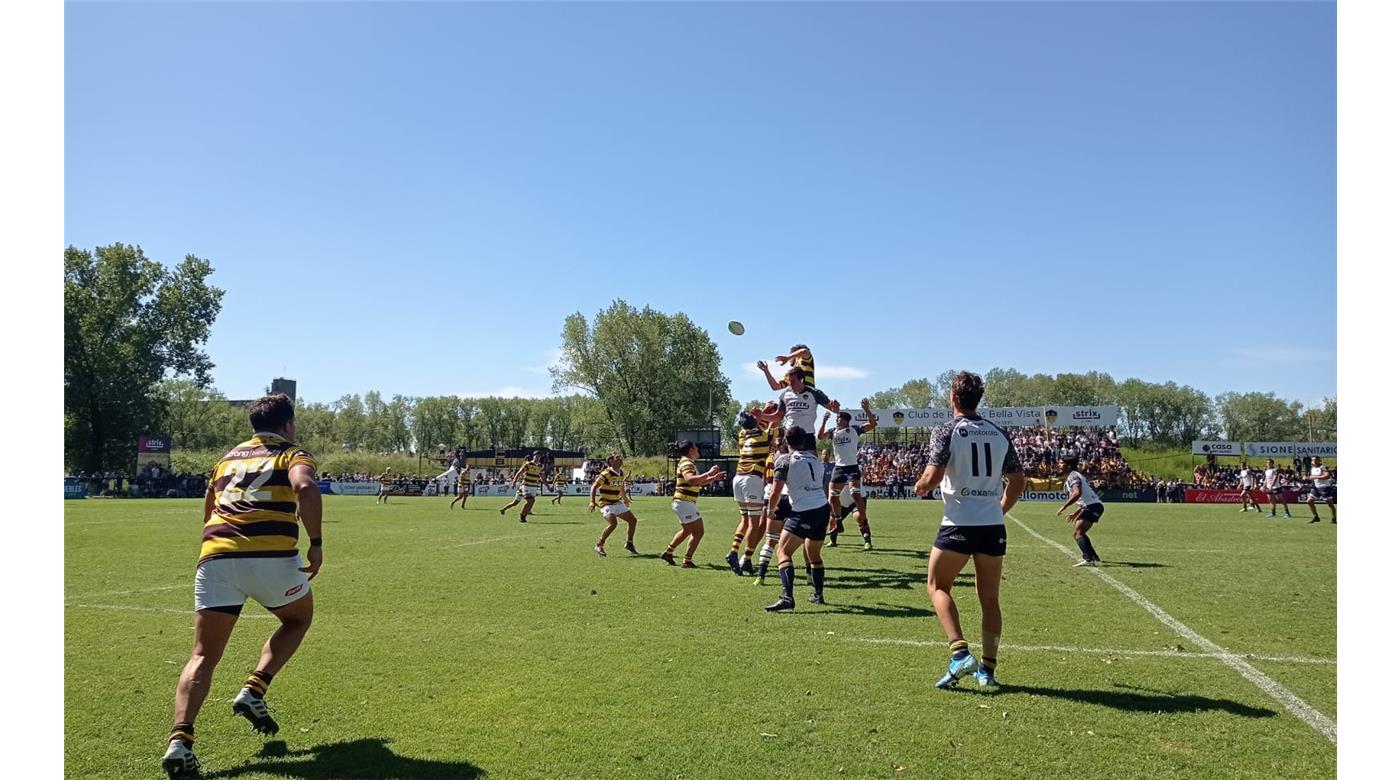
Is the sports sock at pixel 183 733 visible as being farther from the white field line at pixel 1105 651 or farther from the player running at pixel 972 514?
the white field line at pixel 1105 651

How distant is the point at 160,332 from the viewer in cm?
6512

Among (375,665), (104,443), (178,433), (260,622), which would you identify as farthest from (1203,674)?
(178,433)

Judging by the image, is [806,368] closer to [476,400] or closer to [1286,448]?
[1286,448]

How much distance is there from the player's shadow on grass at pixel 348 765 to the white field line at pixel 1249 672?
5.07m

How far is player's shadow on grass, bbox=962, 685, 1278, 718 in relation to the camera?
5.57 meters

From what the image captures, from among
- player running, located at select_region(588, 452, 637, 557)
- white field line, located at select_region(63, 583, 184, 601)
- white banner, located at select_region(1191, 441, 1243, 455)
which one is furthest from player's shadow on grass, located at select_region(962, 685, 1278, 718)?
white banner, located at select_region(1191, 441, 1243, 455)

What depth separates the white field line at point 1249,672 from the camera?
209 inches

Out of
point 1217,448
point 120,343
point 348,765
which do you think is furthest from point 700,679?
point 120,343

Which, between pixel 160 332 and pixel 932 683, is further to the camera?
pixel 160 332

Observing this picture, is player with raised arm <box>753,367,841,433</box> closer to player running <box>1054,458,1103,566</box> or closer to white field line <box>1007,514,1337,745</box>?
white field line <box>1007,514,1337,745</box>

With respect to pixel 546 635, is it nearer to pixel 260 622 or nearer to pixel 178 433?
pixel 260 622

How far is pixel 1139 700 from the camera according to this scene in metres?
5.80

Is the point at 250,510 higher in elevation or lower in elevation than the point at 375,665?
higher

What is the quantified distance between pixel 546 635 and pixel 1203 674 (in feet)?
18.0
